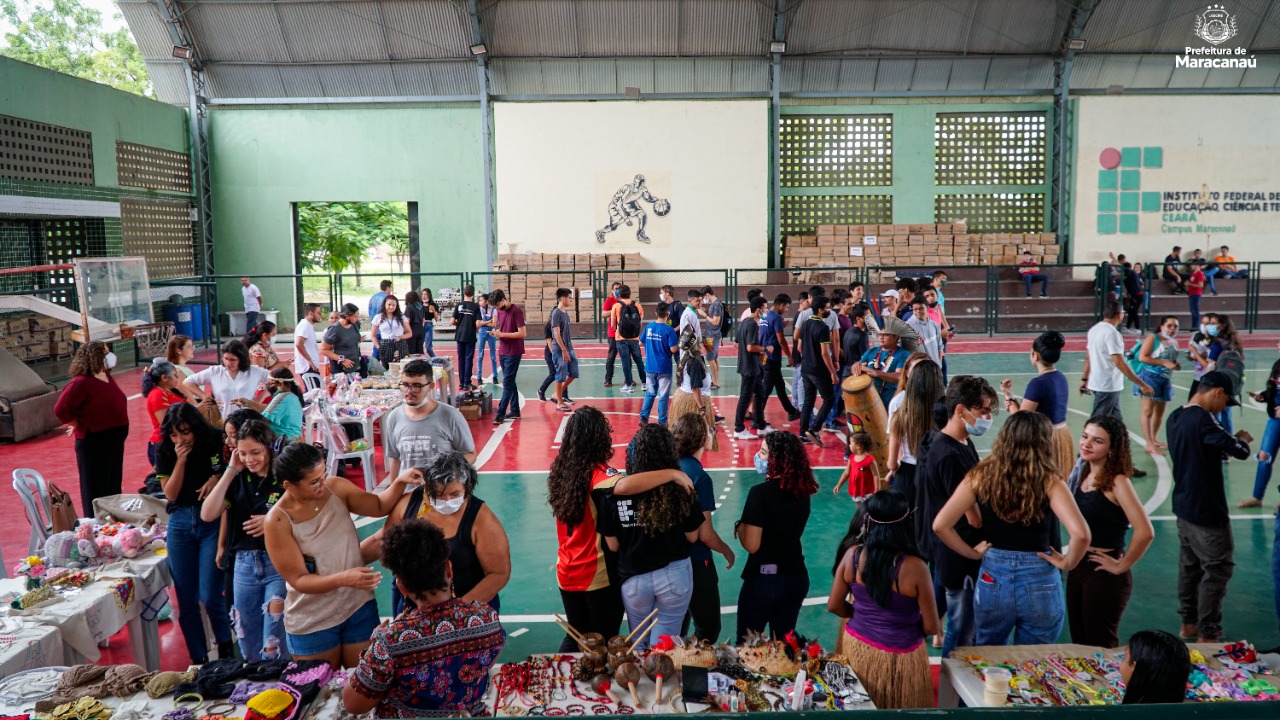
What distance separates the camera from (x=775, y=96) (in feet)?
86.4

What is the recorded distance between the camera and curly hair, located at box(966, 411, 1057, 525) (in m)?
4.77

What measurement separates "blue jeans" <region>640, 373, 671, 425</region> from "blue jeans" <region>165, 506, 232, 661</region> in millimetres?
7056

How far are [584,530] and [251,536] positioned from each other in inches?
75.3

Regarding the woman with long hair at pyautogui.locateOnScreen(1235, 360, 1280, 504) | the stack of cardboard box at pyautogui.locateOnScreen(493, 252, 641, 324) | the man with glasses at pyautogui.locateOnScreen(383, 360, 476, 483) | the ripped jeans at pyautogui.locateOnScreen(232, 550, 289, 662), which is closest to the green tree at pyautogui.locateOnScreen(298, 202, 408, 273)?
the stack of cardboard box at pyautogui.locateOnScreen(493, 252, 641, 324)

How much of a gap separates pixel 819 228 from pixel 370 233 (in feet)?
74.1

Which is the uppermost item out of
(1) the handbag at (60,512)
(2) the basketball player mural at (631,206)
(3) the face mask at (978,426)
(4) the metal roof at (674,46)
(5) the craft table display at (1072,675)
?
(4) the metal roof at (674,46)

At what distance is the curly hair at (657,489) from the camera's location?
4.99m

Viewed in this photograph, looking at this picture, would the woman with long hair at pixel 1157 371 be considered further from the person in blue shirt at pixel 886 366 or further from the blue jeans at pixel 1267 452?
the person in blue shirt at pixel 886 366

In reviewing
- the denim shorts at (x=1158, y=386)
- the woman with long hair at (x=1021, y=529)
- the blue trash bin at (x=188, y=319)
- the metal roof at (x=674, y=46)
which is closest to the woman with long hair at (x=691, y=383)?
the denim shorts at (x=1158, y=386)

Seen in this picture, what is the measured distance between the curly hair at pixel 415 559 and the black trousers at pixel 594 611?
171cm

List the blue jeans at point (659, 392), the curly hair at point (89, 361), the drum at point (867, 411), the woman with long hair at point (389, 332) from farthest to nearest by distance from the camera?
the woman with long hair at point (389, 332) → the blue jeans at point (659, 392) → the drum at point (867, 411) → the curly hair at point (89, 361)

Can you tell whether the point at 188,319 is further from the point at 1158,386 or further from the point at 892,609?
the point at 892,609

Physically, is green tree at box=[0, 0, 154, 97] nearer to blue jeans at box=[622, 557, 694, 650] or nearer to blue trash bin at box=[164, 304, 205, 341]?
blue trash bin at box=[164, 304, 205, 341]

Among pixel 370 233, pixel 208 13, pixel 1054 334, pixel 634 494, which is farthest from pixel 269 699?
pixel 370 233
